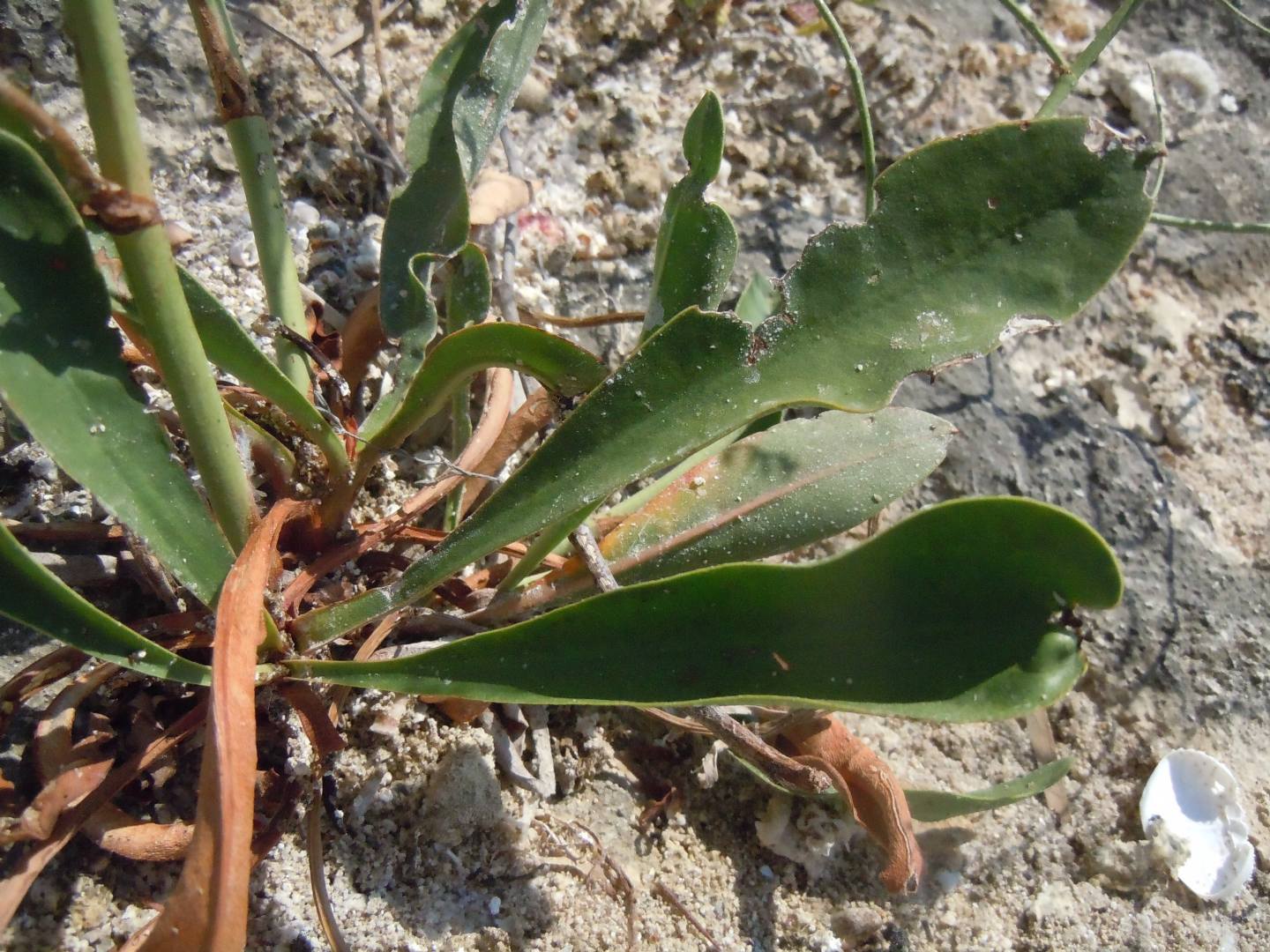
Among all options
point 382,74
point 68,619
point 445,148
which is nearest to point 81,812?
point 68,619

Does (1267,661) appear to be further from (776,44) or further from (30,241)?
(30,241)

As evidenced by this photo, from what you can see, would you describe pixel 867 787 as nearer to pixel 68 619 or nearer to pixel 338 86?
pixel 68 619

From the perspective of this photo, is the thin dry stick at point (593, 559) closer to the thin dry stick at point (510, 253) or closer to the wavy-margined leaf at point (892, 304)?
the wavy-margined leaf at point (892, 304)

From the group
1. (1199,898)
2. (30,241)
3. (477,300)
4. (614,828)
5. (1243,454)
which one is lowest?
(1199,898)

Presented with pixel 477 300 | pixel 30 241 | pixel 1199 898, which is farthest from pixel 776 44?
pixel 1199 898

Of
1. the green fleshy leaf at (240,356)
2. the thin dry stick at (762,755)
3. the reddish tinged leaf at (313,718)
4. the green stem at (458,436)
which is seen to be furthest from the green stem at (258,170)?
the thin dry stick at (762,755)

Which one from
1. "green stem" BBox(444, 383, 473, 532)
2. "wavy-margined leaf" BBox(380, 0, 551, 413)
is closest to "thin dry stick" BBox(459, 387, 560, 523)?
"green stem" BBox(444, 383, 473, 532)
